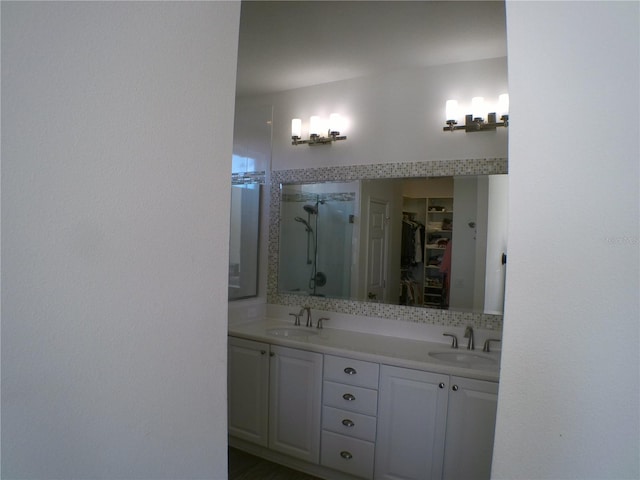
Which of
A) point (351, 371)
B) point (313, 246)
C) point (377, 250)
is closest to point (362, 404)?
point (351, 371)

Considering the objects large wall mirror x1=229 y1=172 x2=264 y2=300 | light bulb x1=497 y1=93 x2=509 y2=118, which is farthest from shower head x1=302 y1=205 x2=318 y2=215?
light bulb x1=497 y1=93 x2=509 y2=118

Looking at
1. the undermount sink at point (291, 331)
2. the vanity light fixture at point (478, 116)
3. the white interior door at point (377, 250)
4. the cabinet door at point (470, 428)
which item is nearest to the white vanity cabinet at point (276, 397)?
the undermount sink at point (291, 331)

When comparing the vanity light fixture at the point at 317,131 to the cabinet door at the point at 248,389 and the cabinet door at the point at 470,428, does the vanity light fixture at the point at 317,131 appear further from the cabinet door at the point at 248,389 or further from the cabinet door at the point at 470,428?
the cabinet door at the point at 470,428

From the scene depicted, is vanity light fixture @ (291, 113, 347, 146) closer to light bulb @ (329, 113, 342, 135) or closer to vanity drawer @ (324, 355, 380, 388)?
light bulb @ (329, 113, 342, 135)

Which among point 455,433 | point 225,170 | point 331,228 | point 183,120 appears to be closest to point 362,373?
point 455,433

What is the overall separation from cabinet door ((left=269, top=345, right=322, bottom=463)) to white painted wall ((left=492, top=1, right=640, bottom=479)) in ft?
5.89

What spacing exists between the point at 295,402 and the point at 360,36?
7.58 ft

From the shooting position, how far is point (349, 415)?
2443mm

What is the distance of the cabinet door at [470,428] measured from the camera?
81.9 inches

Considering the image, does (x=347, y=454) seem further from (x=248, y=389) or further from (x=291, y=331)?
(x=291, y=331)

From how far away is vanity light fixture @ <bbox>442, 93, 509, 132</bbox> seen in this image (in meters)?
2.47

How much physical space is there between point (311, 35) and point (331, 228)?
4.52 feet

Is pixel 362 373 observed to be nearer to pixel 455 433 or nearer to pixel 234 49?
pixel 455 433

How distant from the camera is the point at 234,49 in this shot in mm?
1044
